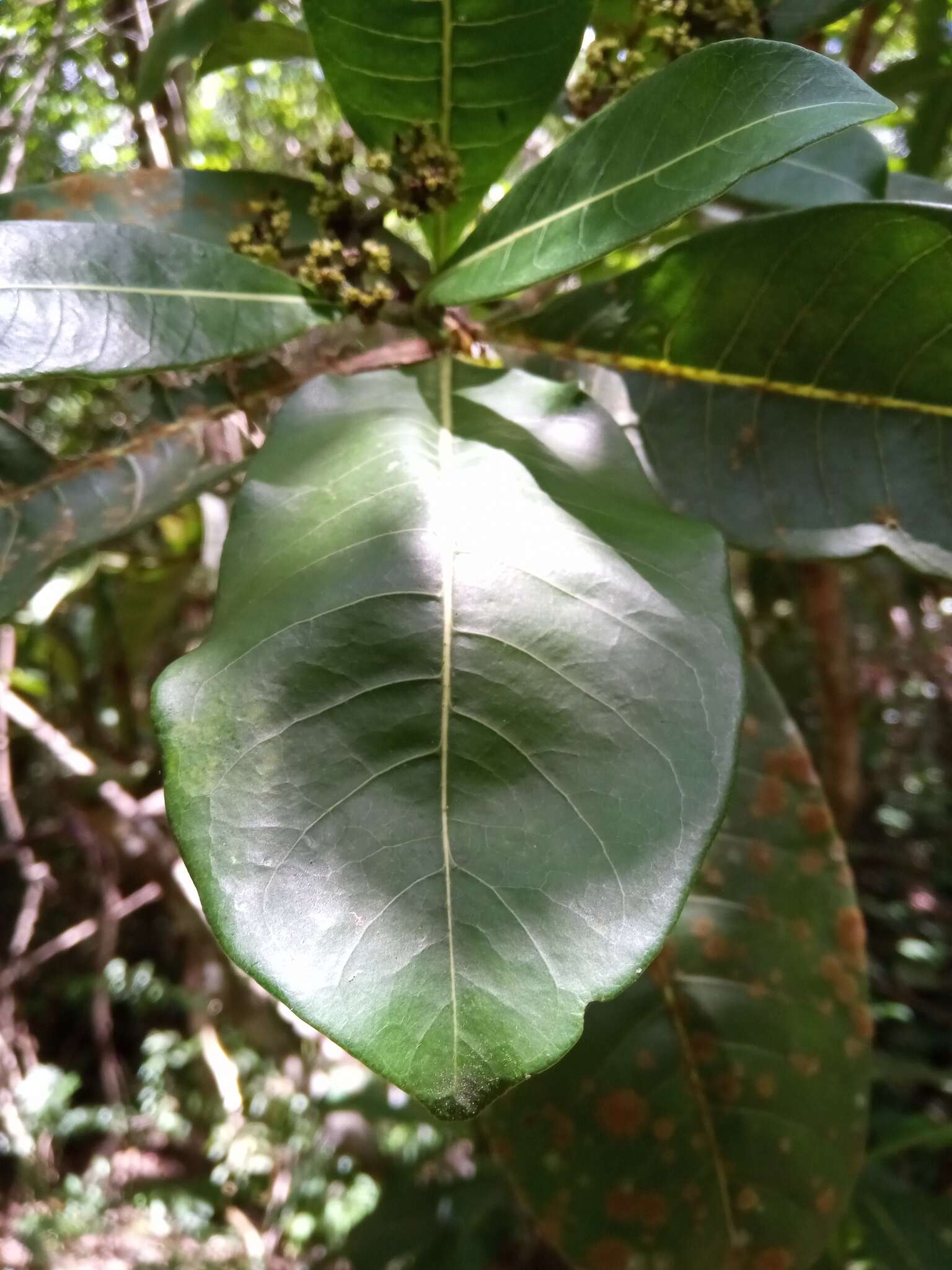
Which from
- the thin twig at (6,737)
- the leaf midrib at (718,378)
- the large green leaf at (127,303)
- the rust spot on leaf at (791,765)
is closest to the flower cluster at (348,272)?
the large green leaf at (127,303)

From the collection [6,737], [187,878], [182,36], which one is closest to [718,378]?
[182,36]

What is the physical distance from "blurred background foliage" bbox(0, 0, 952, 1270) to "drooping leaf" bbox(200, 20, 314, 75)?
2.7 inches

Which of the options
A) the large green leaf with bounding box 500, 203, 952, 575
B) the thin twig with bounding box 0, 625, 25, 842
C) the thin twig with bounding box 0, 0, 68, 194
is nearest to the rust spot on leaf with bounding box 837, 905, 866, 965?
the large green leaf with bounding box 500, 203, 952, 575

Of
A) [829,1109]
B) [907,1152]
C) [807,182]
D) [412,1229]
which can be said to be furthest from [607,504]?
[907,1152]

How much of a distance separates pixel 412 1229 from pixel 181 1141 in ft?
2.81

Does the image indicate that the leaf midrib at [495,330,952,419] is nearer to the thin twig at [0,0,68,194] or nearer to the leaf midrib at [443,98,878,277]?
the leaf midrib at [443,98,878,277]

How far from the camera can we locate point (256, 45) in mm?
848

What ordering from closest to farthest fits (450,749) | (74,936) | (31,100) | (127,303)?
(450,749)
(127,303)
(31,100)
(74,936)

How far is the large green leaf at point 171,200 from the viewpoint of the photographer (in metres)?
0.70

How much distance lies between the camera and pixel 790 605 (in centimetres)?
174

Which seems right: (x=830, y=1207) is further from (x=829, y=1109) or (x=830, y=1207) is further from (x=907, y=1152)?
(x=907, y=1152)

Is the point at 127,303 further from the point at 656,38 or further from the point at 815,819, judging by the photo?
the point at 815,819

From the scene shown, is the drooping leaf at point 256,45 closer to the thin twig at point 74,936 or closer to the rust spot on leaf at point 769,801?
the rust spot on leaf at point 769,801

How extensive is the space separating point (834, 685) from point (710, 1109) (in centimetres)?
75
